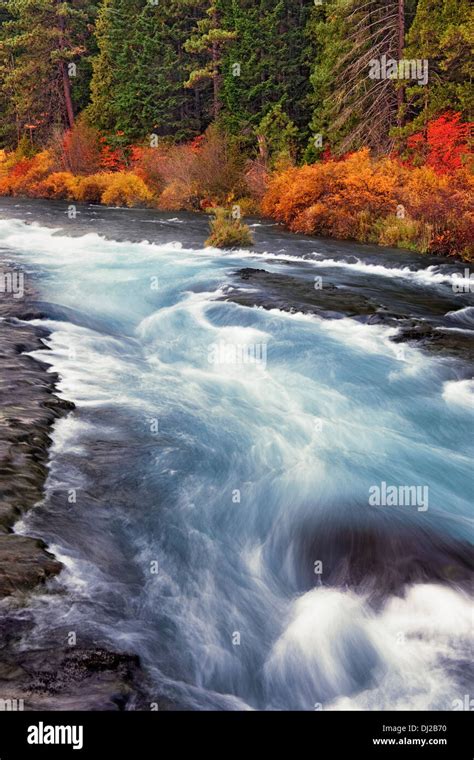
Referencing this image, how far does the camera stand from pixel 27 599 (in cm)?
398

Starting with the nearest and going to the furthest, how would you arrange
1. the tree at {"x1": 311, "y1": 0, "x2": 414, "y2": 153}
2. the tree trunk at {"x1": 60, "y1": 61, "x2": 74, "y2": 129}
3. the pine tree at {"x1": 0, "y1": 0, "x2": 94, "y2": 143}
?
the tree at {"x1": 311, "y1": 0, "x2": 414, "y2": 153} → the pine tree at {"x1": 0, "y1": 0, "x2": 94, "y2": 143} → the tree trunk at {"x1": 60, "y1": 61, "x2": 74, "y2": 129}

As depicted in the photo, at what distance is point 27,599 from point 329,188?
673 inches

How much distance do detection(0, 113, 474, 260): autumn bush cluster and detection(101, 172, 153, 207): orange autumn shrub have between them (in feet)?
0.16

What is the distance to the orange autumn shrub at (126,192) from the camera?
2858 cm

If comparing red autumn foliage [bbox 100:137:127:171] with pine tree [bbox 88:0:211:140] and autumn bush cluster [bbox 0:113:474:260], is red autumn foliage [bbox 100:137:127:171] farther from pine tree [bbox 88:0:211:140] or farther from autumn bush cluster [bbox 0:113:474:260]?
autumn bush cluster [bbox 0:113:474:260]

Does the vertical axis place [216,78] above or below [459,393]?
above

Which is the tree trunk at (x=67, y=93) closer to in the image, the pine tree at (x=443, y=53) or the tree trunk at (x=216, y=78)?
the tree trunk at (x=216, y=78)

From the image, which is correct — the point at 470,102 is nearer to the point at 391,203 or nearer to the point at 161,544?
the point at 391,203

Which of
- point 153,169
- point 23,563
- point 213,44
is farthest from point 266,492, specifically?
point 213,44

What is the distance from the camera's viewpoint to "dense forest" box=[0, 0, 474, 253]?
21.3 m

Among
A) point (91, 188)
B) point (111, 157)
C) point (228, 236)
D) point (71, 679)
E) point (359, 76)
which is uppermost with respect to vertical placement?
point (359, 76)

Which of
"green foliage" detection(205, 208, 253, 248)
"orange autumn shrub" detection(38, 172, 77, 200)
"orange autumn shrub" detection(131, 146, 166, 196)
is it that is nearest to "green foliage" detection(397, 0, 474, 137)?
"green foliage" detection(205, 208, 253, 248)

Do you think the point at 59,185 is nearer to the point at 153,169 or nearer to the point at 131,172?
the point at 131,172

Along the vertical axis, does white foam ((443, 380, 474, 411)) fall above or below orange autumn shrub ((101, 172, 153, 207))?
below
